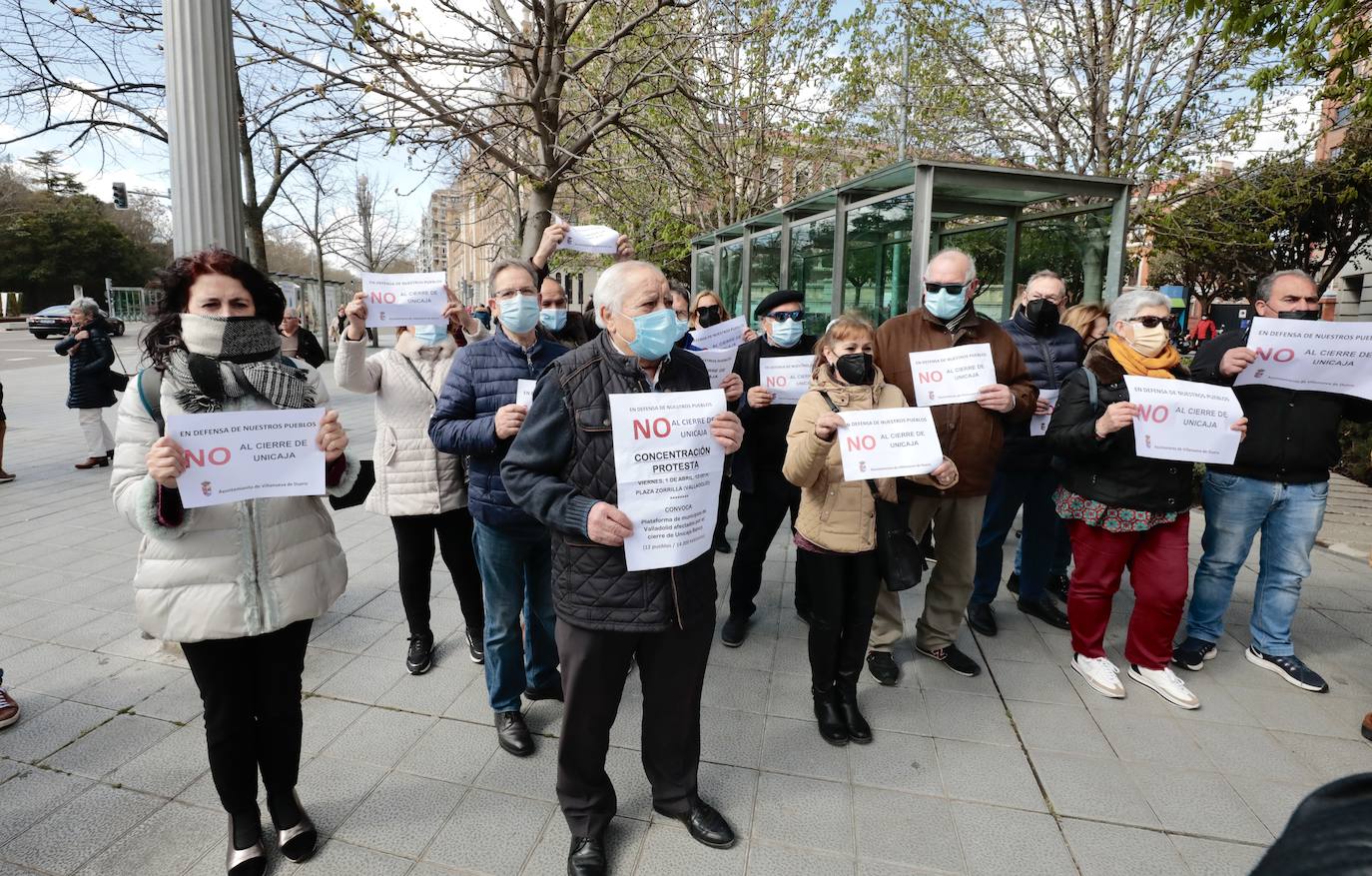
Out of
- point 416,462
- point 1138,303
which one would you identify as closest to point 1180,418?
point 1138,303

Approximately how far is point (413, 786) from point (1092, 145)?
12.9m

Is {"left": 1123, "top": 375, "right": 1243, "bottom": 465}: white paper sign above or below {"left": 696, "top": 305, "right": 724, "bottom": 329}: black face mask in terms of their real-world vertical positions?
below

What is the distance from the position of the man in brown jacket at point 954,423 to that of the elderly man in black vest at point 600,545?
1.61m

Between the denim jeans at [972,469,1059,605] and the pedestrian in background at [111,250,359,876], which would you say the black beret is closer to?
the denim jeans at [972,469,1059,605]

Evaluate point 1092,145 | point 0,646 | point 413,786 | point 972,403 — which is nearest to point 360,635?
point 413,786

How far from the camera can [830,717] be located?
324 cm

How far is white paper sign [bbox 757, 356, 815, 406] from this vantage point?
382 centimetres

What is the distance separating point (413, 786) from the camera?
9.36 ft

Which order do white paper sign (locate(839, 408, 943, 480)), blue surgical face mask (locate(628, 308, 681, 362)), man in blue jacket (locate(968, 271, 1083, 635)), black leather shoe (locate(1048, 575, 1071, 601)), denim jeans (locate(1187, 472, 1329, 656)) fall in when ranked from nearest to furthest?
blue surgical face mask (locate(628, 308, 681, 362)) < white paper sign (locate(839, 408, 943, 480)) < denim jeans (locate(1187, 472, 1329, 656)) < man in blue jacket (locate(968, 271, 1083, 635)) < black leather shoe (locate(1048, 575, 1071, 601))

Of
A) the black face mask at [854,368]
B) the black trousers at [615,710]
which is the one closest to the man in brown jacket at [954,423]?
the black face mask at [854,368]

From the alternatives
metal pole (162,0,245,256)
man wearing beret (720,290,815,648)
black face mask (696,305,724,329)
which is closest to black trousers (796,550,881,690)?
man wearing beret (720,290,815,648)

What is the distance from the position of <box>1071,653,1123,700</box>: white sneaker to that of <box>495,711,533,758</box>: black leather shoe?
9.35ft

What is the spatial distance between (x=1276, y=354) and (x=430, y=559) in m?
4.37

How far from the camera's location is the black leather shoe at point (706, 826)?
101 inches
